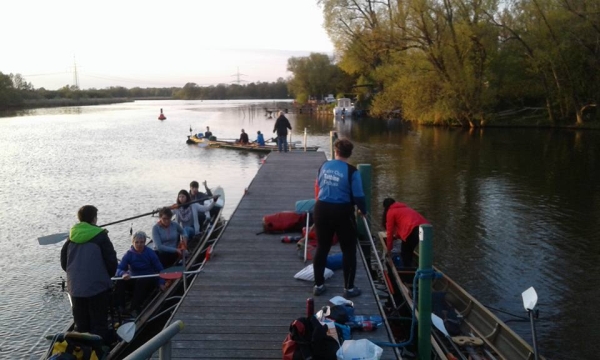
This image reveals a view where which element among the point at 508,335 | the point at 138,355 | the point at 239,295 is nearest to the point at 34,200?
the point at 239,295

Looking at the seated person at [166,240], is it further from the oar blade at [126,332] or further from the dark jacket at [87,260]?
the oar blade at [126,332]

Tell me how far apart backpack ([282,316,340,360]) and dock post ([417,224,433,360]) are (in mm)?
1376

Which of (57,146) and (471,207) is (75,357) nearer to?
(471,207)

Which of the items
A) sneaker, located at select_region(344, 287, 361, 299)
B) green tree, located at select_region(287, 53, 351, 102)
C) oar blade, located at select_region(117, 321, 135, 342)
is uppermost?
green tree, located at select_region(287, 53, 351, 102)

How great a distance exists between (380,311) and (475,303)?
2216 mm

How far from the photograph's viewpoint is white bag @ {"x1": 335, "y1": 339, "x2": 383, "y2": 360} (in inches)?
192

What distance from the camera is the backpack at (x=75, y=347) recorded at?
16.0 feet

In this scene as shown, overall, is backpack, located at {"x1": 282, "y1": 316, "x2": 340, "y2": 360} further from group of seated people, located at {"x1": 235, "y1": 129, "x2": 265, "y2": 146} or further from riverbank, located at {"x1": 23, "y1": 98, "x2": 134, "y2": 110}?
riverbank, located at {"x1": 23, "y1": 98, "x2": 134, "y2": 110}

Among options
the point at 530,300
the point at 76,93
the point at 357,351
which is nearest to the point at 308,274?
the point at 357,351

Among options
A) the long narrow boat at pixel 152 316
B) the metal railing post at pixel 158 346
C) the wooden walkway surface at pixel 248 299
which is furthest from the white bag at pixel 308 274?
the metal railing post at pixel 158 346

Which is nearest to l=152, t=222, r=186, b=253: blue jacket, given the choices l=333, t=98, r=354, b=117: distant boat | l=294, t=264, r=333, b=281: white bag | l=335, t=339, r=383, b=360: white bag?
l=294, t=264, r=333, b=281: white bag

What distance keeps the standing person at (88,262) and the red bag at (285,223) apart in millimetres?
4371

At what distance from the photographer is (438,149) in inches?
1239

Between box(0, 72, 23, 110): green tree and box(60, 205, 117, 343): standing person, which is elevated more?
box(0, 72, 23, 110): green tree
